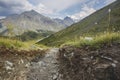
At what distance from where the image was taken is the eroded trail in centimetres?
1008

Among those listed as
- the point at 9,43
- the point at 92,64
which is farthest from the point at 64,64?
the point at 9,43

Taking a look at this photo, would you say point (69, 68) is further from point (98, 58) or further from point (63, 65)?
point (98, 58)

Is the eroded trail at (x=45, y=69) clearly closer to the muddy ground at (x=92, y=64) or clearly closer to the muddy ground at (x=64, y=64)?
the muddy ground at (x=64, y=64)

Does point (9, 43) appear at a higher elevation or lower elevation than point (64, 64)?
higher

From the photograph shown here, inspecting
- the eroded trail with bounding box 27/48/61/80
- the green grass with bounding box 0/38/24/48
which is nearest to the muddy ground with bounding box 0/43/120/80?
the eroded trail with bounding box 27/48/61/80

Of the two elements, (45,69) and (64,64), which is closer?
(64,64)

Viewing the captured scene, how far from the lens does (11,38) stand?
1366 cm

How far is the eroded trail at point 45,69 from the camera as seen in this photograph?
10078mm

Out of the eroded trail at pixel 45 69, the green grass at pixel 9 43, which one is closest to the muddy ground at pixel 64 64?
the eroded trail at pixel 45 69

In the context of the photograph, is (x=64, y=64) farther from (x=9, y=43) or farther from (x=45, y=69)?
(x=9, y=43)

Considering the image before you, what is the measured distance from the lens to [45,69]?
10.8 metres

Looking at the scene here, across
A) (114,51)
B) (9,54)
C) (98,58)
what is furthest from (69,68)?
(9,54)

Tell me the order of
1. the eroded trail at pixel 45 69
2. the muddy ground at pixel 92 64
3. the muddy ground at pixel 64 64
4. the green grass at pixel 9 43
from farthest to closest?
the green grass at pixel 9 43, the eroded trail at pixel 45 69, the muddy ground at pixel 64 64, the muddy ground at pixel 92 64

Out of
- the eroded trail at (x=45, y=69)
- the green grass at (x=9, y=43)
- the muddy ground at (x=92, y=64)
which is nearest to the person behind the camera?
the muddy ground at (x=92, y=64)
